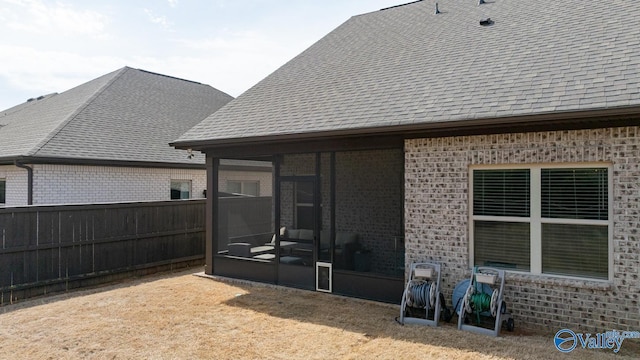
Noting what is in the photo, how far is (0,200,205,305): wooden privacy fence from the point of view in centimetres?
770

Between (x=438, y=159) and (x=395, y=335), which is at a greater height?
(x=438, y=159)

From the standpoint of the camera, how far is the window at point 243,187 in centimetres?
1406

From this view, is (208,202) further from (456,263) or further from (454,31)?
(454,31)

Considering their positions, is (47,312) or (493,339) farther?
(47,312)

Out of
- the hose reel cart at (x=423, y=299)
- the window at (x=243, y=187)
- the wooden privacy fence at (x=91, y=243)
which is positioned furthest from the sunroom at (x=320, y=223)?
the window at (x=243, y=187)

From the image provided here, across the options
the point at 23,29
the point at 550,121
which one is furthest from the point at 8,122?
the point at 550,121

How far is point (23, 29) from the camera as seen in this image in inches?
432

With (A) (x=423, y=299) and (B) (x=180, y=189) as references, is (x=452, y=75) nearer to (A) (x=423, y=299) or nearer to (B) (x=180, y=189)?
(A) (x=423, y=299)

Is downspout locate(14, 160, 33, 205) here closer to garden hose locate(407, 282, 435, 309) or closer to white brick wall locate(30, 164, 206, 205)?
white brick wall locate(30, 164, 206, 205)

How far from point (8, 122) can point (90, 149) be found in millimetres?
6106

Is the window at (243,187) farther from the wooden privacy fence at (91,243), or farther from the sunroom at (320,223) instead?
the wooden privacy fence at (91,243)

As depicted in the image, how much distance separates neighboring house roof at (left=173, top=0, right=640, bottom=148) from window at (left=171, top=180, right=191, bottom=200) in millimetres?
4087

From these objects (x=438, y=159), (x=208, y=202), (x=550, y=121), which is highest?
(x=550, y=121)

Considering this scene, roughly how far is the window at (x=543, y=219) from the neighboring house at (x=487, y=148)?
0.02 m
